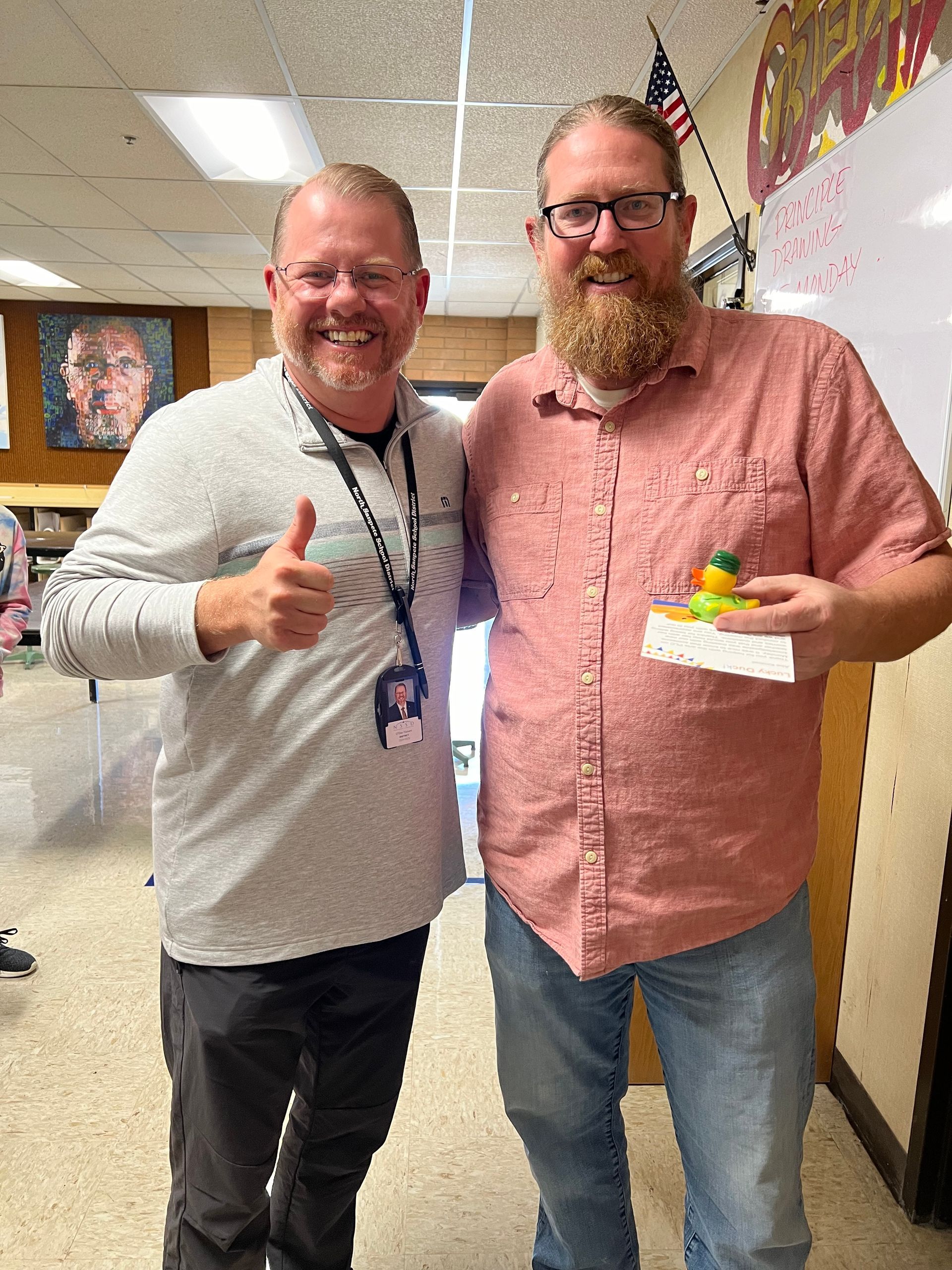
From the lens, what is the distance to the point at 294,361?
125 cm

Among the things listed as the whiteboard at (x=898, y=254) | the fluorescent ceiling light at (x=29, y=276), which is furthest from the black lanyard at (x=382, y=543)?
the fluorescent ceiling light at (x=29, y=276)

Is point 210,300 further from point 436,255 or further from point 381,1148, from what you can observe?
point 381,1148

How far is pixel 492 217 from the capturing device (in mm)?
5672

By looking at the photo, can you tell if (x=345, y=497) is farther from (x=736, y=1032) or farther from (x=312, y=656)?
(x=736, y=1032)

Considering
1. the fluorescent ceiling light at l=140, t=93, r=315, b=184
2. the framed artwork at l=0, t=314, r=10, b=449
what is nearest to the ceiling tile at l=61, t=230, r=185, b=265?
the fluorescent ceiling light at l=140, t=93, r=315, b=184

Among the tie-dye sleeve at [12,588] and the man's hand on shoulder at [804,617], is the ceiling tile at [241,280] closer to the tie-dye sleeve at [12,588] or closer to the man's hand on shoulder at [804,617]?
the tie-dye sleeve at [12,588]

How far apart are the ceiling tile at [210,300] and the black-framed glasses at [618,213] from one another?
8.15 metres

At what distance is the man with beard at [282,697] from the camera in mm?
1159

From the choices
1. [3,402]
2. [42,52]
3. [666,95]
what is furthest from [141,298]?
[666,95]

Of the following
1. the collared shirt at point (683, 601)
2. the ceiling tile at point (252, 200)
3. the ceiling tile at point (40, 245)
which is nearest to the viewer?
the collared shirt at point (683, 601)

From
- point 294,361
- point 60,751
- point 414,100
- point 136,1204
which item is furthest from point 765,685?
point 60,751

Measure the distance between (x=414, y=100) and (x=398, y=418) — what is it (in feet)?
10.9

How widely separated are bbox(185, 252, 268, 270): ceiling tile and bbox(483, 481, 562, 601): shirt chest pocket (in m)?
6.31

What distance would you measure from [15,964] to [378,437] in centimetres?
217
